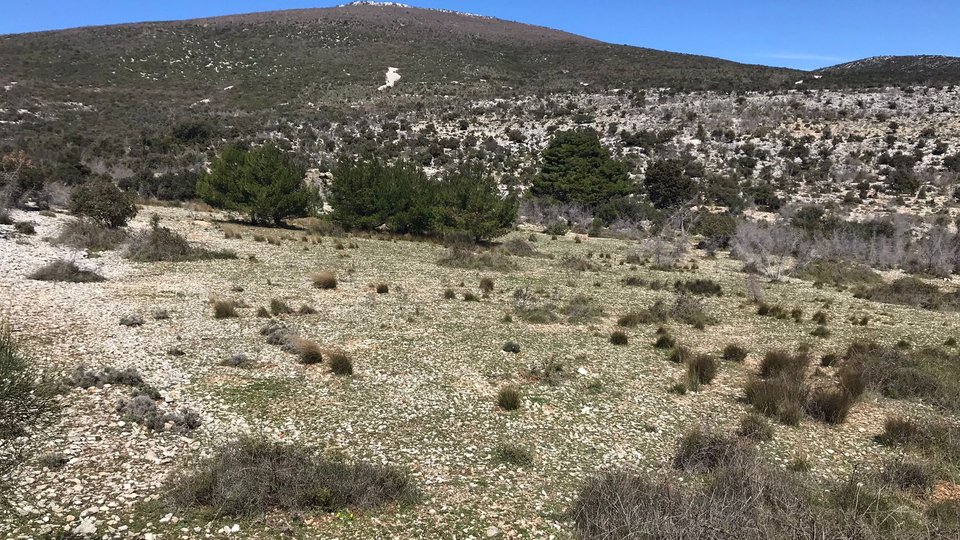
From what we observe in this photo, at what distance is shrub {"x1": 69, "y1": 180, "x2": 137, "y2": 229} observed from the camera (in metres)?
26.5

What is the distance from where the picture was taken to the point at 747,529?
213 inches

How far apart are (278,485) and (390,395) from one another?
3612 mm

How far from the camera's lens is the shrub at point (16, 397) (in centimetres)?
764

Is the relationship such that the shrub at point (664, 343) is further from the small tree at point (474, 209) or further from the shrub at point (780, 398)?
the small tree at point (474, 209)

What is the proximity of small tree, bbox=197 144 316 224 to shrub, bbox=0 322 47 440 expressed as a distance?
26424 millimetres

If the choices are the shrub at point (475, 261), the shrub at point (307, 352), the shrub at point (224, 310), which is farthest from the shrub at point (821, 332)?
the shrub at point (224, 310)

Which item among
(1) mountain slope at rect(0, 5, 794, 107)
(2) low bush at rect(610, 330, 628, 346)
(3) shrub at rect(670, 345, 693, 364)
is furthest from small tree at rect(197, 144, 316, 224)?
(1) mountain slope at rect(0, 5, 794, 107)

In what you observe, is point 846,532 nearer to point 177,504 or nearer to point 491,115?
point 177,504

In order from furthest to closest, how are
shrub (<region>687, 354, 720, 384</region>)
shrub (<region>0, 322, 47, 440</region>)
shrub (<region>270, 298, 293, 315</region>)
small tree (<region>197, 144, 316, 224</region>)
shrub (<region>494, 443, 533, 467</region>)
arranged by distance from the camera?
small tree (<region>197, 144, 316, 224</region>)
shrub (<region>270, 298, 293, 315</region>)
shrub (<region>687, 354, 720, 384</region>)
shrub (<region>494, 443, 533, 467</region>)
shrub (<region>0, 322, 47, 440</region>)

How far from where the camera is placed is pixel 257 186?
33.9 m

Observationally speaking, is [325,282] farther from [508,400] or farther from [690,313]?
[690,313]

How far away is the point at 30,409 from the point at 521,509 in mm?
7094

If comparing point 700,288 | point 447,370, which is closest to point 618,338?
point 447,370

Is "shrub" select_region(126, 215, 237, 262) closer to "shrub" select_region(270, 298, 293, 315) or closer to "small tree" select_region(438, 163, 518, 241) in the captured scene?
"shrub" select_region(270, 298, 293, 315)
